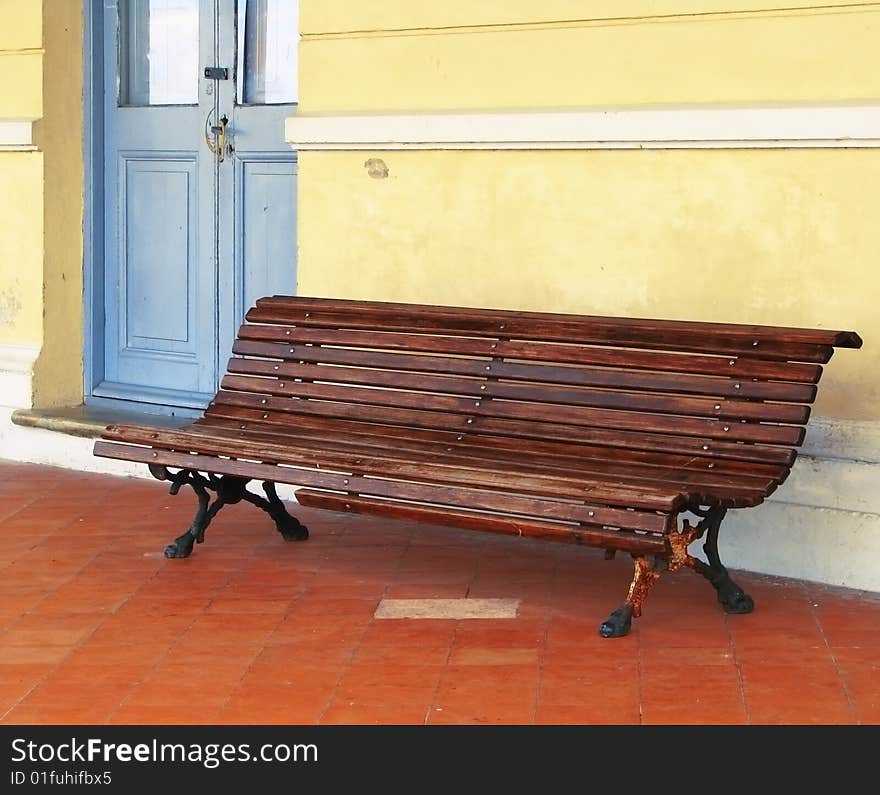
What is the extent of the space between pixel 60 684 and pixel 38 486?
2567 millimetres

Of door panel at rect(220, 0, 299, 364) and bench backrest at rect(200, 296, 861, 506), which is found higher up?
door panel at rect(220, 0, 299, 364)

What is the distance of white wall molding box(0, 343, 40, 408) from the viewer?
7078 millimetres

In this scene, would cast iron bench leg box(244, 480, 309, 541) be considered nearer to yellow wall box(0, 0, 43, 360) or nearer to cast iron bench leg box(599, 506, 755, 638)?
cast iron bench leg box(599, 506, 755, 638)

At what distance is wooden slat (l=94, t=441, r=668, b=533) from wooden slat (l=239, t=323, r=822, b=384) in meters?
0.69

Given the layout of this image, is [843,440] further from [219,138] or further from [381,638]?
[219,138]

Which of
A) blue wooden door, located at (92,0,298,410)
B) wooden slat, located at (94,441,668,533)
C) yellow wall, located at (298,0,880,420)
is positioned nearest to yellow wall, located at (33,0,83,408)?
blue wooden door, located at (92,0,298,410)

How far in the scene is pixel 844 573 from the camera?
16.8 feet

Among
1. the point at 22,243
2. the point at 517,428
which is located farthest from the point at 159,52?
the point at 517,428

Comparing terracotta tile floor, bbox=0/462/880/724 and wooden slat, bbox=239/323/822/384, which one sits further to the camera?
wooden slat, bbox=239/323/822/384

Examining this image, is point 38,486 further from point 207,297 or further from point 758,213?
point 758,213

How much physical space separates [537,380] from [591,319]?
26 cm

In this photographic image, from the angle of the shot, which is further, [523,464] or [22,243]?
[22,243]

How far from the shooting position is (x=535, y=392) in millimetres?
5094
